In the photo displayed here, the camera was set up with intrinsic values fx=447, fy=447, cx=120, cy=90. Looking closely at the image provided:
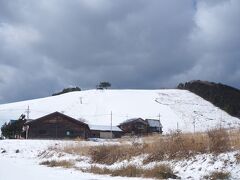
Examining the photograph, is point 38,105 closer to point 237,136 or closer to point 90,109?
point 90,109

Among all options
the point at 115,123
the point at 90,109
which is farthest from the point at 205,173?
the point at 90,109

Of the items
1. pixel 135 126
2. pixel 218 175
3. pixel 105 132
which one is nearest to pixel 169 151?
pixel 218 175

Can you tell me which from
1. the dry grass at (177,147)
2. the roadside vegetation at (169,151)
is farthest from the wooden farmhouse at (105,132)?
the roadside vegetation at (169,151)

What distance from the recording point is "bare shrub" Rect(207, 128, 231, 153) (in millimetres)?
18656

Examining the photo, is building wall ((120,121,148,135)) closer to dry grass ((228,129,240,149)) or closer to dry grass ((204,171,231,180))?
dry grass ((228,129,240,149))

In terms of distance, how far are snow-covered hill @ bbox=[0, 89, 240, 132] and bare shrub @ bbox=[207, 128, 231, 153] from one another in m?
96.3

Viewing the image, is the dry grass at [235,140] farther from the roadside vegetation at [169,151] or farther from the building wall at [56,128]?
the building wall at [56,128]

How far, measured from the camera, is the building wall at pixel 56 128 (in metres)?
83.9

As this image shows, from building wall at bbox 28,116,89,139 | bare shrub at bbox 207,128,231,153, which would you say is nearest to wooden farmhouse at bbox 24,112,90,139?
building wall at bbox 28,116,89,139

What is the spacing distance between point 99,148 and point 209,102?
405 ft

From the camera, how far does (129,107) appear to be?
452ft

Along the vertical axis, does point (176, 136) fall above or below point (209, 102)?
below

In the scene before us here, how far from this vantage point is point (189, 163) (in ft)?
62.3

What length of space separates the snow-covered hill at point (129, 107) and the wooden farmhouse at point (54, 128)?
99.6ft
